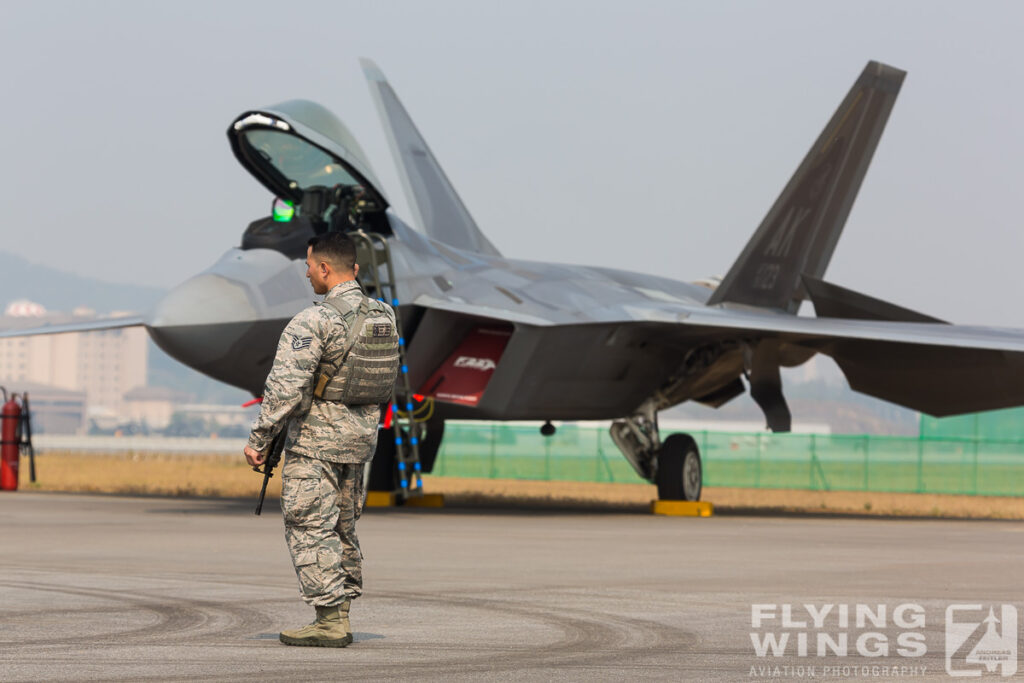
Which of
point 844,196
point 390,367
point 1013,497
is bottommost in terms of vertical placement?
point 1013,497

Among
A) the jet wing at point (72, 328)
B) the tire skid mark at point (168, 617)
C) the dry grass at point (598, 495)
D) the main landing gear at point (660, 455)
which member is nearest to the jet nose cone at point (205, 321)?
the jet wing at point (72, 328)

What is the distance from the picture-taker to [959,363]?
60.2 ft

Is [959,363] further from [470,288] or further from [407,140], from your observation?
[407,140]

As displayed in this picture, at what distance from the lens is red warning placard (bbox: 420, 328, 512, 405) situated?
55.8 ft

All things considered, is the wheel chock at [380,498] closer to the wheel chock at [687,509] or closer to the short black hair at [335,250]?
the wheel chock at [687,509]

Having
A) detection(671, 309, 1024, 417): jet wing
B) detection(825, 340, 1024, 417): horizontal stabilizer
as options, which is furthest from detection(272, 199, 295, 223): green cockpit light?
detection(825, 340, 1024, 417): horizontal stabilizer

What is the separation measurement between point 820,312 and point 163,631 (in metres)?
15.0

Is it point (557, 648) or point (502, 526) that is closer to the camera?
point (557, 648)

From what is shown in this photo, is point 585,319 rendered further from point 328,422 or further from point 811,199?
point 328,422

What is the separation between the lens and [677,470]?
18.9 metres

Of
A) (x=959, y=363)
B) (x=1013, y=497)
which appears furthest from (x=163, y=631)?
(x=1013, y=497)

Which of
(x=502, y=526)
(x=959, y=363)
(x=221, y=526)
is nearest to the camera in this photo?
(x=221, y=526)

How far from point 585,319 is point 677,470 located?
2.87 metres

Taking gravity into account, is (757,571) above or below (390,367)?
below
